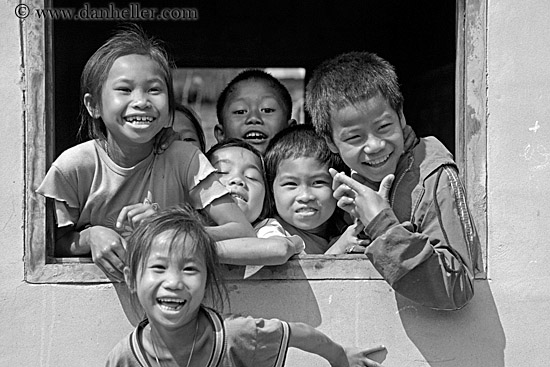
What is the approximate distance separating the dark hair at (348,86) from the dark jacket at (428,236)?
0.80ft

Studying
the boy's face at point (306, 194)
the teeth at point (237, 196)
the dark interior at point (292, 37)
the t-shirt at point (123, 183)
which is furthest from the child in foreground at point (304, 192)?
the dark interior at point (292, 37)

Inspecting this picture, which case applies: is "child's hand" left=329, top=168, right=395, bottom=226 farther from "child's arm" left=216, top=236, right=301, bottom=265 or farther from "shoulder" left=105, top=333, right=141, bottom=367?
"shoulder" left=105, top=333, right=141, bottom=367

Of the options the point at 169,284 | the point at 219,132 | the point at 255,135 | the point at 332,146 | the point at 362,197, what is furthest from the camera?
the point at 219,132

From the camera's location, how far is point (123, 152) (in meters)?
3.22

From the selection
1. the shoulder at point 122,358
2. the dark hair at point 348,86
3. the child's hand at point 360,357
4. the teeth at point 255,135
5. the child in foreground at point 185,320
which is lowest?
the child's hand at point 360,357

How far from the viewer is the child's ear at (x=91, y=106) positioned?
324cm

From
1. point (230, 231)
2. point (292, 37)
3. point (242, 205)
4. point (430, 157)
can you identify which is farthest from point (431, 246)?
point (292, 37)

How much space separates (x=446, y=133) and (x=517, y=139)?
4.37 feet

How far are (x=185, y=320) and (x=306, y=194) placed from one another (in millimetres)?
855

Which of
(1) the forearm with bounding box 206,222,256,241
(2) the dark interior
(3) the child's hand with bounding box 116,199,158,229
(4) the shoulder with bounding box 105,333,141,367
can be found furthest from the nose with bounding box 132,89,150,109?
(2) the dark interior

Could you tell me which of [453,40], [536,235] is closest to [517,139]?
[536,235]

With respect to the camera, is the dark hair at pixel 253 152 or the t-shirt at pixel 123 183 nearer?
the t-shirt at pixel 123 183

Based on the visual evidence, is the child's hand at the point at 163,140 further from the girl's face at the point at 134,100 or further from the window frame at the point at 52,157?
the window frame at the point at 52,157

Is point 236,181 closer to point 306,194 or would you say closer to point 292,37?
point 306,194
